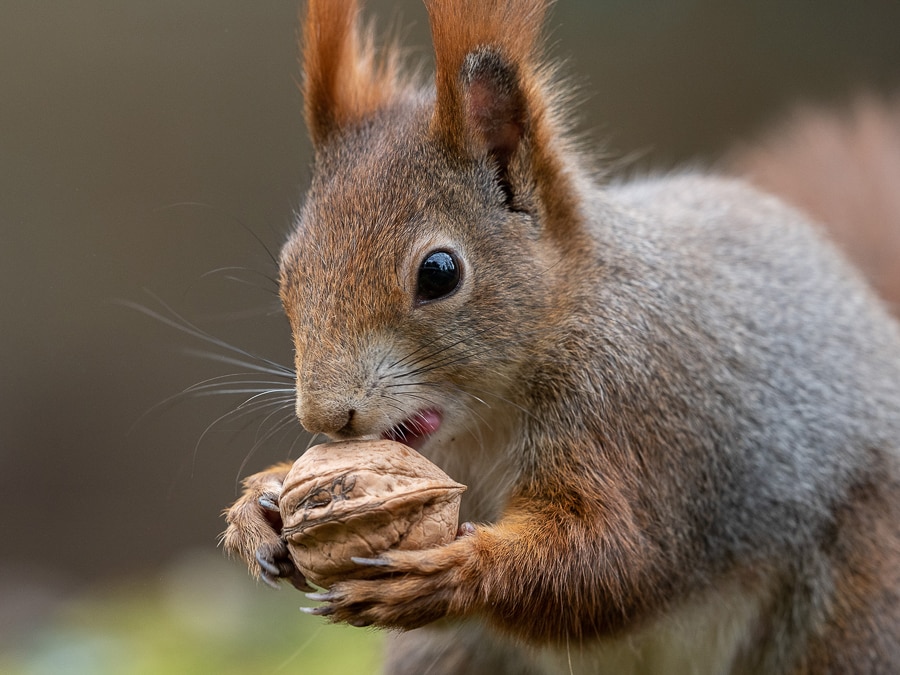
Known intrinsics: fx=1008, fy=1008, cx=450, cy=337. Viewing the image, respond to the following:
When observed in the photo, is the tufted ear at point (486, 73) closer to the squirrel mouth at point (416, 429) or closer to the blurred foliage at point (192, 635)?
the squirrel mouth at point (416, 429)

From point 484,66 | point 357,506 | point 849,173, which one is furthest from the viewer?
point 849,173

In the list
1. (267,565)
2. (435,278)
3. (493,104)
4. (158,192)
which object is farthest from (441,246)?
(158,192)

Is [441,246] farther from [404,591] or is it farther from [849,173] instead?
[849,173]

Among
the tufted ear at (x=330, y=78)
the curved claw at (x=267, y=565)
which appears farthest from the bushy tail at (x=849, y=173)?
the curved claw at (x=267, y=565)

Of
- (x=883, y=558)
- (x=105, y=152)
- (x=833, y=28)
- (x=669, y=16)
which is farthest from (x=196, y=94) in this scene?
(x=883, y=558)

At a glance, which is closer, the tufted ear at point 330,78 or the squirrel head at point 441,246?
the squirrel head at point 441,246
